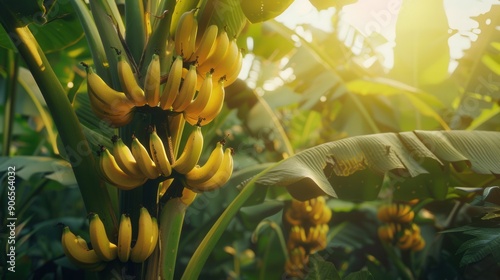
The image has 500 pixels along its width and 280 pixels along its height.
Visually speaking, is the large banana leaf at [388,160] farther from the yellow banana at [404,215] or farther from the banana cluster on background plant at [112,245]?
the yellow banana at [404,215]

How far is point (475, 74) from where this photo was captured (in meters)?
1.90

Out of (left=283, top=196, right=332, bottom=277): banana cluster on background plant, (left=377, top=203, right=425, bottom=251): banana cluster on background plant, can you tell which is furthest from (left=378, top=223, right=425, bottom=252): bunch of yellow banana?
(left=283, top=196, right=332, bottom=277): banana cluster on background plant

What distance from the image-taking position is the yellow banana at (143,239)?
0.97m

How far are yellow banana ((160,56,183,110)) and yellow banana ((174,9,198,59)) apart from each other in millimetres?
66

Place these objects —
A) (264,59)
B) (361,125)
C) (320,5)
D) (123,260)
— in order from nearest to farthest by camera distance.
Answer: (123,260) → (320,5) → (361,125) → (264,59)

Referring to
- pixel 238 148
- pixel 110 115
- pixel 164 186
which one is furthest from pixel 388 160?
pixel 238 148

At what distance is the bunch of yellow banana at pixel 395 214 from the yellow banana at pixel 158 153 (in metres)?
1.11

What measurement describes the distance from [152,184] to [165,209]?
0.05 meters

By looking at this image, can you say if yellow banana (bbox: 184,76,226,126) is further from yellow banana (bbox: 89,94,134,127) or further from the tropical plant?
yellow banana (bbox: 89,94,134,127)

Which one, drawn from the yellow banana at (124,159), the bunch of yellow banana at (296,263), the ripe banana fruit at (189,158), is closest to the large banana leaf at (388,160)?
the ripe banana fruit at (189,158)

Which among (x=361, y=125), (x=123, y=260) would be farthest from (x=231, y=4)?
(x=361, y=125)

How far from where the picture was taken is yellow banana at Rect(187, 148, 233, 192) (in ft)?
3.41

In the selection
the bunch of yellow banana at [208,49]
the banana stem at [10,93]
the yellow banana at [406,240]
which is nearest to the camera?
the bunch of yellow banana at [208,49]

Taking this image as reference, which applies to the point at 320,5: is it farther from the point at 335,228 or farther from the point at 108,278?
the point at 335,228
